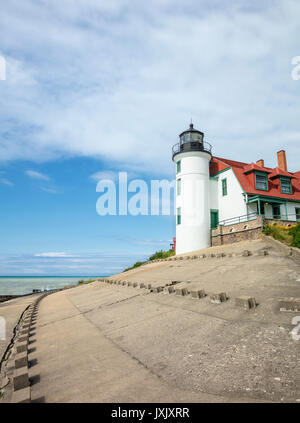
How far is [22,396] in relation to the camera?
3424 millimetres

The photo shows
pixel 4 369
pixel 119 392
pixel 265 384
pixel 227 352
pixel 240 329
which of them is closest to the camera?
pixel 265 384

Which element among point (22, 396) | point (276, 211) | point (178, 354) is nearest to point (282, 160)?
point (276, 211)

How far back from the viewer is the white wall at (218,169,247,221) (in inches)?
933

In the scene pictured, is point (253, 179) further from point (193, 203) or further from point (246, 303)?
point (246, 303)

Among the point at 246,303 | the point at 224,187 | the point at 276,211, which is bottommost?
the point at 246,303

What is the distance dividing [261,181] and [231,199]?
3.58m

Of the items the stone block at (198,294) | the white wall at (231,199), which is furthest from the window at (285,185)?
the stone block at (198,294)

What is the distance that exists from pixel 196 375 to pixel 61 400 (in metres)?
1.78

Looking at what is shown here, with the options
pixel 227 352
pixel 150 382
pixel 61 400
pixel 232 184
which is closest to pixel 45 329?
pixel 61 400

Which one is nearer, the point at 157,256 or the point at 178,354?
the point at 178,354
